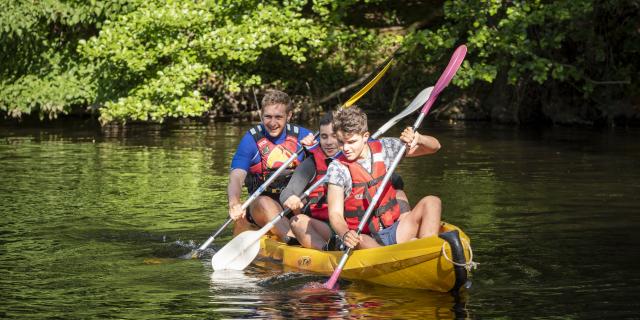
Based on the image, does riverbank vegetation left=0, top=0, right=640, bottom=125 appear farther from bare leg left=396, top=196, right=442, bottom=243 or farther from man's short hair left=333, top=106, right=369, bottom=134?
man's short hair left=333, top=106, right=369, bottom=134

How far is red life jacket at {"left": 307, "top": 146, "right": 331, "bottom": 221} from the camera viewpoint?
8.09 m

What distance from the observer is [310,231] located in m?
8.02

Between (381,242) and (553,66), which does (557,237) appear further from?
(553,66)

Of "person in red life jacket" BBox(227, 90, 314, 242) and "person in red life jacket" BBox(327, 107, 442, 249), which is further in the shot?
"person in red life jacket" BBox(227, 90, 314, 242)

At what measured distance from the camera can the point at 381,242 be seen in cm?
758

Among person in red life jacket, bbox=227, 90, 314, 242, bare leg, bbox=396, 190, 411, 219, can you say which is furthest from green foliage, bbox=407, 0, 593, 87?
bare leg, bbox=396, 190, 411, 219

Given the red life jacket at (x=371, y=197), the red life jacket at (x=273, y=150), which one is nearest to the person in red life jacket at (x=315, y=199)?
the red life jacket at (x=371, y=197)

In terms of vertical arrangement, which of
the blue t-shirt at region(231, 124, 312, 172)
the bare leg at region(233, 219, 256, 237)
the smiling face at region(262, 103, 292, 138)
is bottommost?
the bare leg at region(233, 219, 256, 237)

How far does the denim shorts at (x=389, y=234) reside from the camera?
7546mm

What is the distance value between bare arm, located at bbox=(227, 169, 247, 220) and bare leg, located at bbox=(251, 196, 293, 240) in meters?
0.19

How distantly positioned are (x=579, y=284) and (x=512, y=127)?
12260 millimetres

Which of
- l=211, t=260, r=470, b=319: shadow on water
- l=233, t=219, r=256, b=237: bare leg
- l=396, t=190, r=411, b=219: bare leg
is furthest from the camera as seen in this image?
l=233, t=219, r=256, b=237: bare leg

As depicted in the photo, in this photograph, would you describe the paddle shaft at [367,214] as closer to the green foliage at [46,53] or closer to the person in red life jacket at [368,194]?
the person in red life jacket at [368,194]

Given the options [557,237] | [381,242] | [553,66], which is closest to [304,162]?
[381,242]
